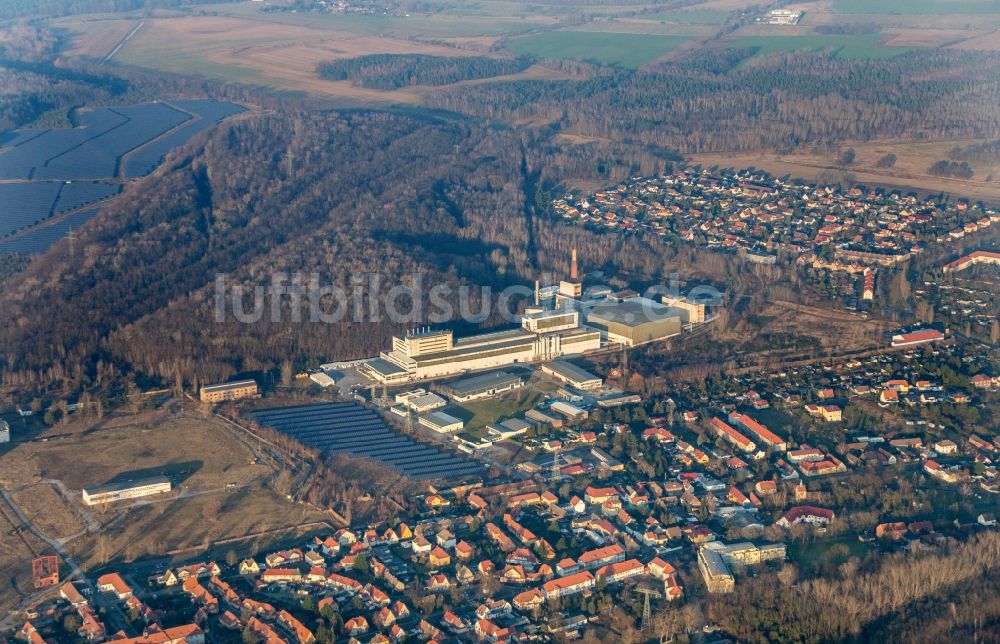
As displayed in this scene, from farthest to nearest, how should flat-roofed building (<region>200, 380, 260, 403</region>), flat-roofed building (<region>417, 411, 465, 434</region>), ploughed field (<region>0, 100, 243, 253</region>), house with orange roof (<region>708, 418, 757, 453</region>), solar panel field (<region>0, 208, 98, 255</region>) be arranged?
ploughed field (<region>0, 100, 243, 253</region>) → solar panel field (<region>0, 208, 98, 255</region>) → flat-roofed building (<region>200, 380, 260, 403</region>) → flat-roofed building (<region>417, 411, 465, 434</region>) → house with orange roof (<region>708, 418, 757, 453</region>)

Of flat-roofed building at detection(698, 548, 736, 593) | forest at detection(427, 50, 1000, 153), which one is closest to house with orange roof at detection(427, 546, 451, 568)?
flat-roofed building at detection(698, 548, 736, 593)

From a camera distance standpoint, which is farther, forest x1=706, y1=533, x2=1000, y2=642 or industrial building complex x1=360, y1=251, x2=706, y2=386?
industrial building complex x1=360, y1=251, x2=706, y2=386

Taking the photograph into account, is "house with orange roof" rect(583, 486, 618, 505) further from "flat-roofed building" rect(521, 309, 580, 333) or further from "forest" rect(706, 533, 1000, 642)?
"flat-roofed building" rect(521, 309, 580, 333)

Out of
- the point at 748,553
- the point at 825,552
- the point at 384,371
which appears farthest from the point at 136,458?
the point at 825,552

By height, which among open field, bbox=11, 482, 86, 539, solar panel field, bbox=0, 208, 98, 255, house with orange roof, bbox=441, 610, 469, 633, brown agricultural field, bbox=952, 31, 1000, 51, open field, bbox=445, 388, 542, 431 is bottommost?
open field, bbox=445, 388, 542, 431

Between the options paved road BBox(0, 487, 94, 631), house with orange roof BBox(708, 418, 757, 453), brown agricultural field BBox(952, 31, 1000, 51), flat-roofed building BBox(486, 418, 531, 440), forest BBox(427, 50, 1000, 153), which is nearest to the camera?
paved road BBox(0, 487, 94, 631)

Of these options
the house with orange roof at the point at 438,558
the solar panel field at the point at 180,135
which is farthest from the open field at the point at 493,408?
the solar panel field at the point at 180,135

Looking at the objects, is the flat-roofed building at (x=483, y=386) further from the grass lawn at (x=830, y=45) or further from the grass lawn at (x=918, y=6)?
the grass lawn at (x=830, y=45)
